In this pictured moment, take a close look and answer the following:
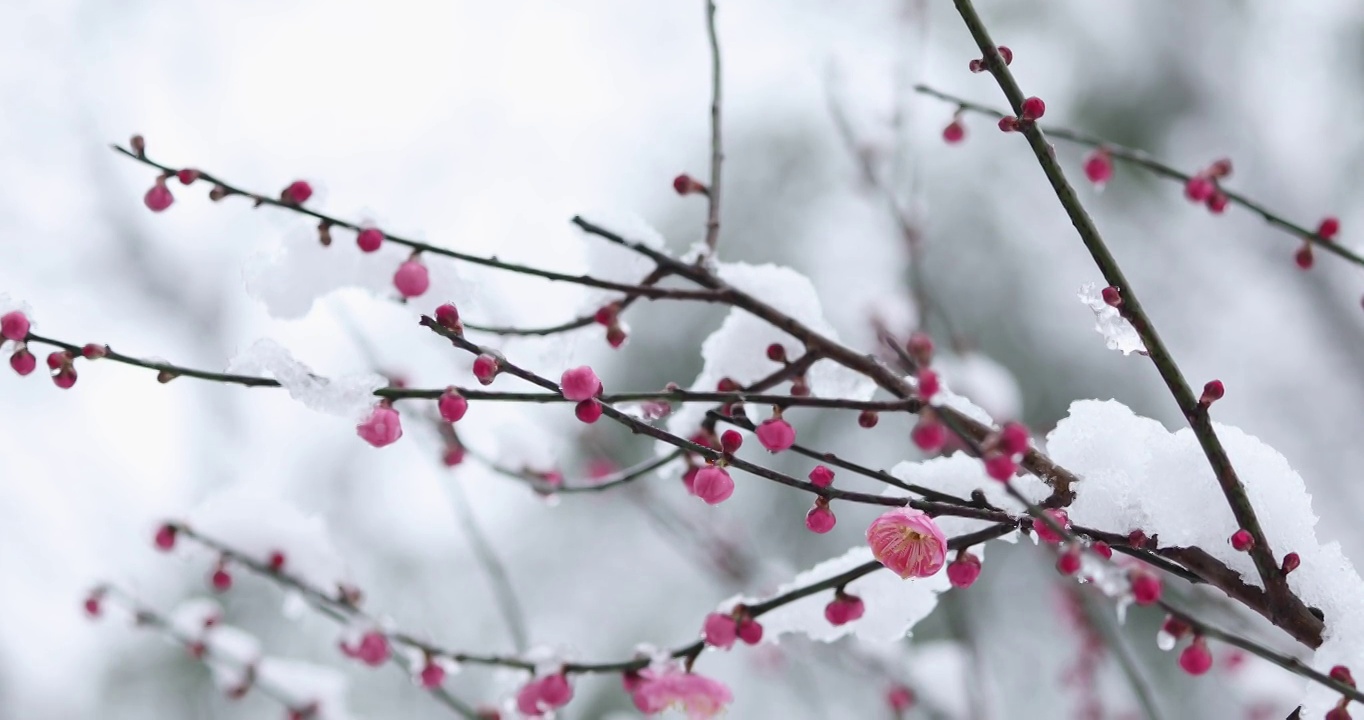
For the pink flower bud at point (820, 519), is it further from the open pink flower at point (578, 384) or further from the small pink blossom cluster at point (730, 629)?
the open pink flower at point (578, 384)

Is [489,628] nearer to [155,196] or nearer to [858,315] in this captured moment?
[858,315]

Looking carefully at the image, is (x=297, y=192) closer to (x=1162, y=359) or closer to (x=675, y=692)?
(x=675, y=692)

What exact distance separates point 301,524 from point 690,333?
5.39 m

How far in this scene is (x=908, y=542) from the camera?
896 millimetres

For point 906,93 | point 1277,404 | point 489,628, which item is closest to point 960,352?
point 906,93

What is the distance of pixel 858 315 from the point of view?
281 centimetres

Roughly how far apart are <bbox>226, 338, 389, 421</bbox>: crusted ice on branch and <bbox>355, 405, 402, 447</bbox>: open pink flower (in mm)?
14

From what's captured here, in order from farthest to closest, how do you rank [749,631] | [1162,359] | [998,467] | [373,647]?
[373,647]
[749,631]
[1162,359]
[998,467]

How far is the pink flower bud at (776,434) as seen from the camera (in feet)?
3.01

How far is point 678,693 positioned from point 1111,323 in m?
0.57

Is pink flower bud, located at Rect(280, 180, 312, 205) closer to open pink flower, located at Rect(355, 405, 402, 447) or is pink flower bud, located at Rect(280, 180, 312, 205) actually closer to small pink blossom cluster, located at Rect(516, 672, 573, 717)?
open pink flower, located at Rect(355, 405, 402, 447)

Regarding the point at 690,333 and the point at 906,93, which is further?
the point at 690,333

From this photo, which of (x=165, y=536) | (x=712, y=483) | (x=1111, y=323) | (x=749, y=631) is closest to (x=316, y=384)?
(x=712, y=483)

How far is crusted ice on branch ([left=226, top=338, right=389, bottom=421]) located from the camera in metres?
0.94
